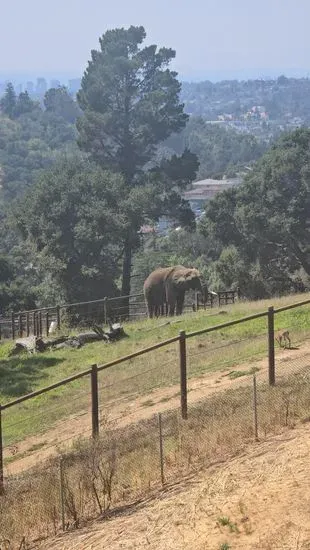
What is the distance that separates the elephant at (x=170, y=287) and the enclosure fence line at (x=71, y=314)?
0.82m

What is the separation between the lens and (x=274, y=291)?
5150 centimetres

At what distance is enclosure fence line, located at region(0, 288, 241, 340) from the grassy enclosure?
4.25 metres

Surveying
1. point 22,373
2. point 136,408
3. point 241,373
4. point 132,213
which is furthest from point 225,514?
point 132,213

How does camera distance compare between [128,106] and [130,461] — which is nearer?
[130,461]

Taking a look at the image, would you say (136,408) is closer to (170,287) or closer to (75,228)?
(170,287)

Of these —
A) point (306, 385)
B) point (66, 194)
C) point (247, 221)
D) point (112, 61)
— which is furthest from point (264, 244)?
point (306, 385)

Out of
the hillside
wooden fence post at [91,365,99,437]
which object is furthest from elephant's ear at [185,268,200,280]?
wooden fence post at [91,365,99,437]

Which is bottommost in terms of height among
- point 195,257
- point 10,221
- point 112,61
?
point 195,257

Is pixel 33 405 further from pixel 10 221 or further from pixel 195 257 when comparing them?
pixel 195 257

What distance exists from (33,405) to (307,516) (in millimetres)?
11829

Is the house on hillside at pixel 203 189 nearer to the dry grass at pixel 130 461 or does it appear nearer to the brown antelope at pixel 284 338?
the brown antelope at pixel 284 338

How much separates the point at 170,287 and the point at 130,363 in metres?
13.9

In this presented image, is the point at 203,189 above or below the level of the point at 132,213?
below

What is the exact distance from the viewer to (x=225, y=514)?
9.99 meters
